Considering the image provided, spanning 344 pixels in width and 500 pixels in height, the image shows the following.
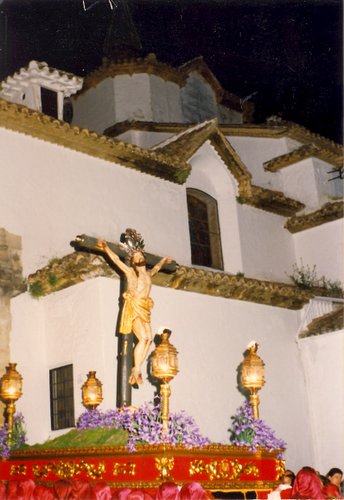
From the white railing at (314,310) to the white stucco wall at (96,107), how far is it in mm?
9889

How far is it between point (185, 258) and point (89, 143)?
3.77 m

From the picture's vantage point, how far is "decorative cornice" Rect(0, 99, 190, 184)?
1541 cm

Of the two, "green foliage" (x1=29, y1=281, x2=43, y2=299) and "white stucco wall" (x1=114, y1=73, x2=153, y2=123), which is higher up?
"white stucco wall" (x1=114, y1=73, x2=153, y2=123)

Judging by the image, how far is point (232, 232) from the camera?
19531 mm

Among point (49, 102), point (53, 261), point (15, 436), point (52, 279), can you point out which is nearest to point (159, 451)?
point (15, 436)

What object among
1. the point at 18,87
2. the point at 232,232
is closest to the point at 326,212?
the point at 232,232

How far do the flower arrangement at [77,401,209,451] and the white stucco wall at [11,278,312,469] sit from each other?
8.68 feet

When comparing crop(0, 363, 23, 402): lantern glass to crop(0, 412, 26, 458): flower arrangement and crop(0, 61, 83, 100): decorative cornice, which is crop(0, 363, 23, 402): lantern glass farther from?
crop(0, 61, 83, 100): decorative cornice

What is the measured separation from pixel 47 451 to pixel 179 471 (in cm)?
255

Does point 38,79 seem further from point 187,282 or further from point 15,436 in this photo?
point 15,436

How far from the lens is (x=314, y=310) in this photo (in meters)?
17.7

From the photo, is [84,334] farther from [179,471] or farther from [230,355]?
[179,471]

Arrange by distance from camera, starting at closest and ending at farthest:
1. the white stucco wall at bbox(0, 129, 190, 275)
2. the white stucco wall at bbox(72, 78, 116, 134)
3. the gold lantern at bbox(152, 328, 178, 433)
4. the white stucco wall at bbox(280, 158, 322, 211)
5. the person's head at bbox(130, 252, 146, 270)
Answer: the gold lantern at bbox(152, 328, 178, 433) → the person's head at bbox(130, 252, 146, 270) → the white stucco wall at bbox(0, 129, 190, 275) → the white stucco wall at bbox(280, 158, 322, 211) → the white stucco wall at bbox(72, 78, 116, 134)

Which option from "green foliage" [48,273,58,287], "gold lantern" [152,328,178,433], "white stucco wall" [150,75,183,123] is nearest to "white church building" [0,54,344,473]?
"green foliage" [48,273,58,287]
